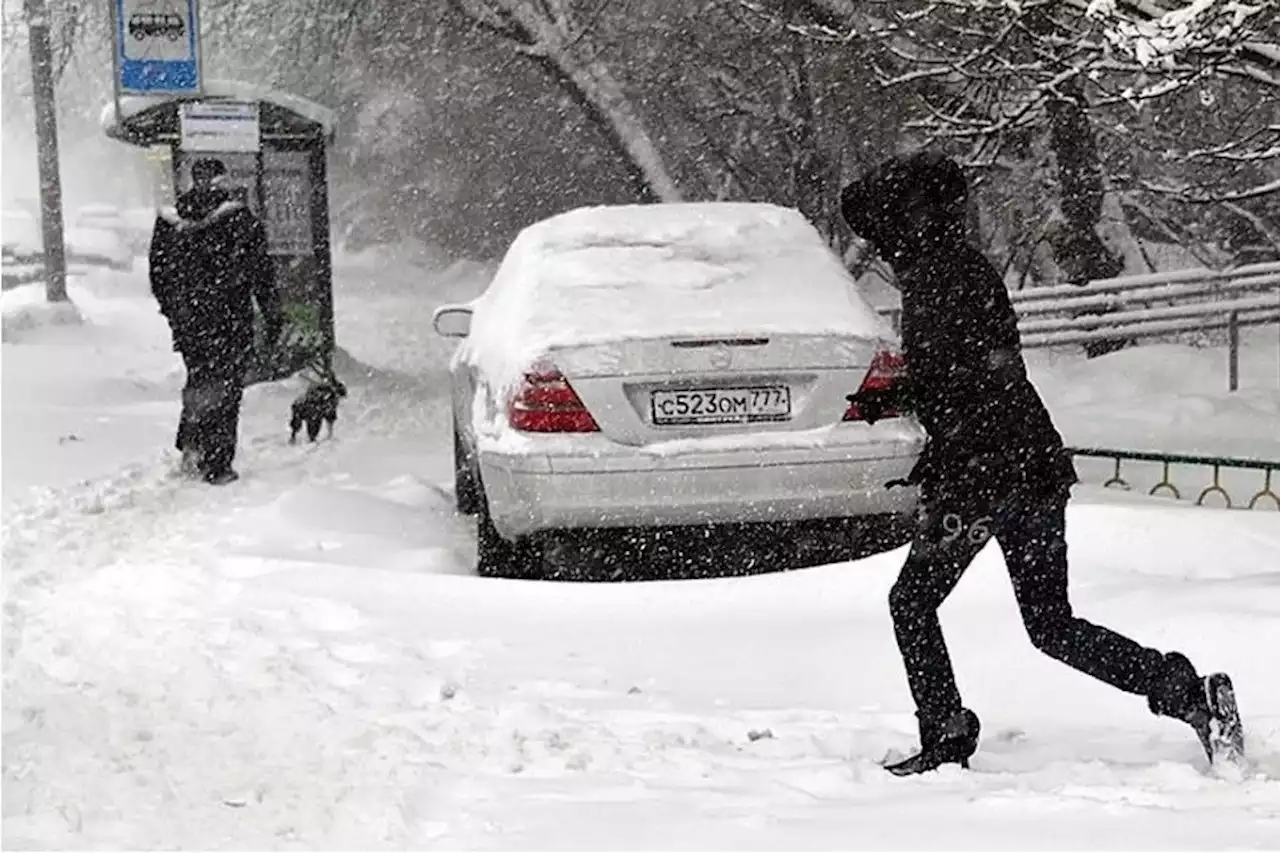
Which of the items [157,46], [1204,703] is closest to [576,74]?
[157,46]

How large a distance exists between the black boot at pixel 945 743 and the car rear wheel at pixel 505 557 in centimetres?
279

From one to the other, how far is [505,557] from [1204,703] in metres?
3.31

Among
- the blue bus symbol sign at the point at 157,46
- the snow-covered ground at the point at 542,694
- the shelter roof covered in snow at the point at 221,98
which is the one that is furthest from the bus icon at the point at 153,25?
the snow-covered ground at the point at 542,694

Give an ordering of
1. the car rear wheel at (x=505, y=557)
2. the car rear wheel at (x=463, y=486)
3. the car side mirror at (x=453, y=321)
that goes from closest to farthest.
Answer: the car rear wheel at (x=505, y=557) → the car side mirror at (x=453, y=321) → the car rear wheel at (x=463, y=486)

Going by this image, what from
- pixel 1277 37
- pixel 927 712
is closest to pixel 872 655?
pixel 927 712

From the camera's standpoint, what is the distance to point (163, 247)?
926 centimetres

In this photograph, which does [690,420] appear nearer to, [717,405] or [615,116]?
[717,405]

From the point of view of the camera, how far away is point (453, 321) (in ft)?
26.2

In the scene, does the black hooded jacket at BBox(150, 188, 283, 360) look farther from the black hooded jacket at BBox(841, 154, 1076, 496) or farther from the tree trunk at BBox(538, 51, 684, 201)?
the tree trunk at BBox(538, 51, 684, 201)

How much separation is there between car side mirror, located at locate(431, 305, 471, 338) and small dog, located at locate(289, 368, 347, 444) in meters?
3.84

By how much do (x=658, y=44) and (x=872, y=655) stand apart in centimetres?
1557

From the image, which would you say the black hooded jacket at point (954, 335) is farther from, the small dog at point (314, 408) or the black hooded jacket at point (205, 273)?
the small dog at point (314, 408)

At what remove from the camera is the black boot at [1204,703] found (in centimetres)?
397

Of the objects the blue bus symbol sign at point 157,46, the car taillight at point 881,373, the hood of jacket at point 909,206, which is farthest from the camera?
the blue bus symbol sign at point 157,46
